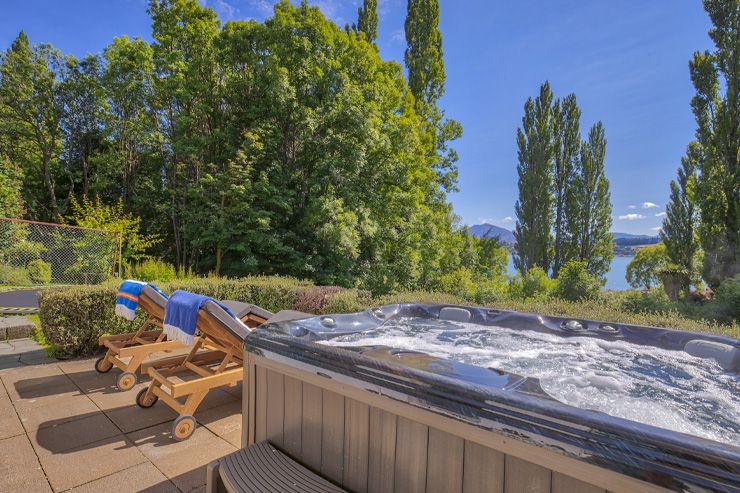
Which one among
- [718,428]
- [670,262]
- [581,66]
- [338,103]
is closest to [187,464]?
[718,428]

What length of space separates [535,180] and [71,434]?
56.6 ft

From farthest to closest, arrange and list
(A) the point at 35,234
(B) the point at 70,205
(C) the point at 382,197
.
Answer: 1. (B) the point at 70,205
2. (C) the point at 382,197
3. (A) the point at 35,234

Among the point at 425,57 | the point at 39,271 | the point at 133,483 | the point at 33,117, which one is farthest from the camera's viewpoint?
the point at 425,57

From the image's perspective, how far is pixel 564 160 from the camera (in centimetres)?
1617

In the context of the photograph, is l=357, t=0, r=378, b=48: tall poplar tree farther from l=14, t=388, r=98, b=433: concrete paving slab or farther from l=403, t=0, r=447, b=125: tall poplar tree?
l=14, t=388, r=98, b=433: concrete paving slab

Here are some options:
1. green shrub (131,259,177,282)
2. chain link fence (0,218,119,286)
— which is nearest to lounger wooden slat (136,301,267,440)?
chain link fence (0,218,119,286)

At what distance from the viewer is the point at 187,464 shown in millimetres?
1979

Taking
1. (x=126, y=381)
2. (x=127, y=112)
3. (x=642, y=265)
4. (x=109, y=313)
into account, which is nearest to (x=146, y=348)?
(x=126, y=381)

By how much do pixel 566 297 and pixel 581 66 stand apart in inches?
180

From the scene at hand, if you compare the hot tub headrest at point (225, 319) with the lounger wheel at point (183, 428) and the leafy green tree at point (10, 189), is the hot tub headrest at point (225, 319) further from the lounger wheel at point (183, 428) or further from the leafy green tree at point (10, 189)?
the leafy green tree at point (10, 189)

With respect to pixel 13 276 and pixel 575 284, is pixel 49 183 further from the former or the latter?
pixel 575 284

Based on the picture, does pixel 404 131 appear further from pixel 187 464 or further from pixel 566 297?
pixel 187 464

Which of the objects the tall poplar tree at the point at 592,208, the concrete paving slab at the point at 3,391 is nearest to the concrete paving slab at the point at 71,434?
the concrete paving slab at the point at 3,391

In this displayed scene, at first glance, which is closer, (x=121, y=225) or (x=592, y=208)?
(x=121, y=225)
